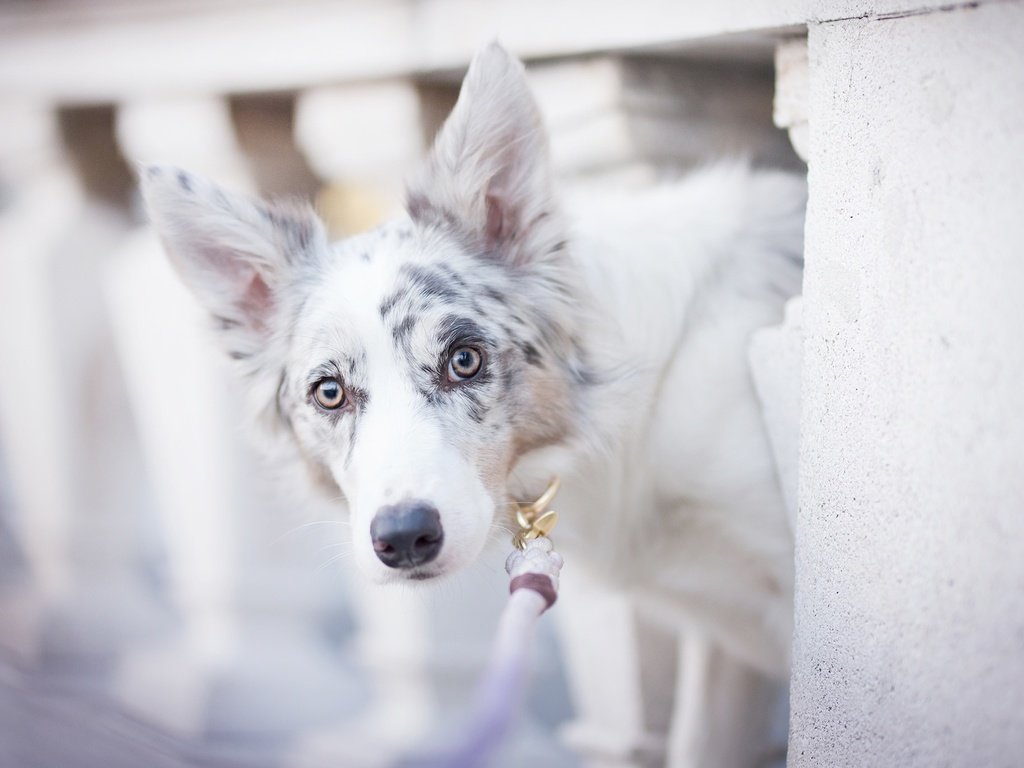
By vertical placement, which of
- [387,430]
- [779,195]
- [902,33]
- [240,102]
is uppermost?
[240,102]

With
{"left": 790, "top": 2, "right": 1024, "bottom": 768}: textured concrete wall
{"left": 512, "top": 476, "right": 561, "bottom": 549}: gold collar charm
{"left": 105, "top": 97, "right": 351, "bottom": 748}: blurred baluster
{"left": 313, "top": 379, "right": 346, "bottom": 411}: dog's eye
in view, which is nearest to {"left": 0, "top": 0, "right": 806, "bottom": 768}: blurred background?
{"left": 105, "top": 97, "right": 351, "bottom": 748}: blurred baluster

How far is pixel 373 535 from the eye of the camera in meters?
1.52

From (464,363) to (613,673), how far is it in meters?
1.16

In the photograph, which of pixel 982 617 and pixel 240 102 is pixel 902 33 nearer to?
pixel 982 617

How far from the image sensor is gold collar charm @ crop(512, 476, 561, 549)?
5.55 feet

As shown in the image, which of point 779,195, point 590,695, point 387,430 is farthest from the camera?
point 590,695

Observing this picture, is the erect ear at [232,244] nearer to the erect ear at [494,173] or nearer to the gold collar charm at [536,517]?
the erect ear at [494,173]

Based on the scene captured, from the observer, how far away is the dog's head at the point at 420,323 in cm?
158

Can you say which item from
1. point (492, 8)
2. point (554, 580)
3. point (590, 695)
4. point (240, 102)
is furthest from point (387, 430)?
point (240, 102)

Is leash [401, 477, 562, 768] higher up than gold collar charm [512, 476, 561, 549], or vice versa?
gold collar charm [512, 476, 561, 549]

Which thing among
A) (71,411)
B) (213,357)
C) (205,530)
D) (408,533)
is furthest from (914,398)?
(71,411)

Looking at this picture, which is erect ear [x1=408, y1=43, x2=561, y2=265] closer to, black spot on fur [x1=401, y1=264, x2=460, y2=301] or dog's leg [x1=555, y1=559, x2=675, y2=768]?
black spot on fur [x1=401, y1=264, x2=460, y2=301]

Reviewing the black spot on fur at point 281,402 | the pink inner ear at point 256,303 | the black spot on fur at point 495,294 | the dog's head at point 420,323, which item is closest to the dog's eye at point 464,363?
the dog's head at point 420,323

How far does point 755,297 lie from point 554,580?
29.6 inches
